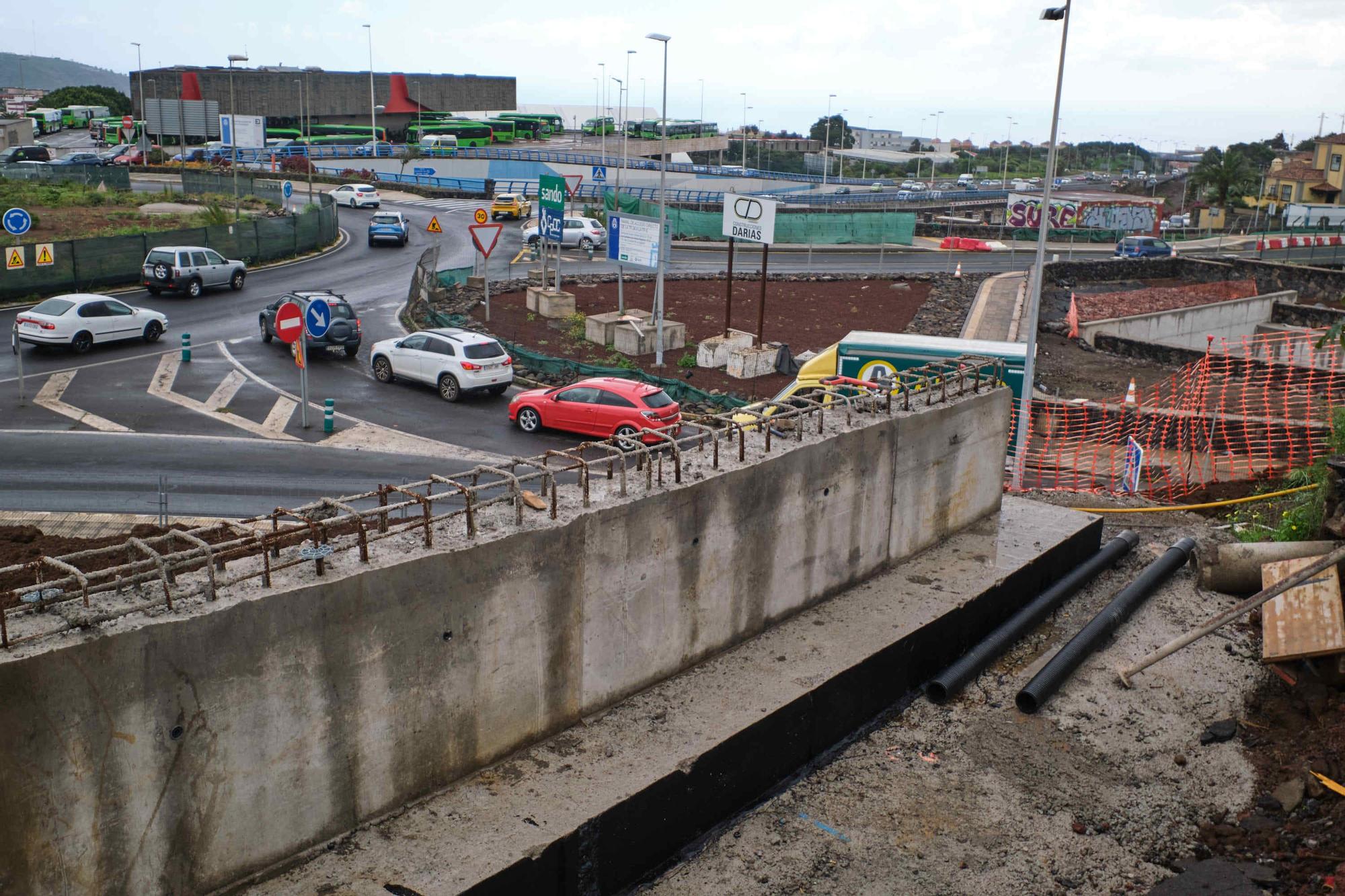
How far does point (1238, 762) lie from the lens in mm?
11695

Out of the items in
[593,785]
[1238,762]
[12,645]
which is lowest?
[1238,762]

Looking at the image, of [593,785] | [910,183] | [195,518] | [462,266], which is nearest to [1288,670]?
[593,785]

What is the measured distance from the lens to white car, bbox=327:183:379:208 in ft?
210

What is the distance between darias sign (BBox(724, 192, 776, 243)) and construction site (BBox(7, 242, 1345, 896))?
51.3 feet

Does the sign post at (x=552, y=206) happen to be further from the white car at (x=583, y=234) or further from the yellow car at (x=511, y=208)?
the yellow car at (x=511, y=208)

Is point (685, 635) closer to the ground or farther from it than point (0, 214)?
closer to the ground

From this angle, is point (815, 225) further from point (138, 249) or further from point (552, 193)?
point (138, 249)

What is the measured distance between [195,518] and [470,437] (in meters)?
6.85

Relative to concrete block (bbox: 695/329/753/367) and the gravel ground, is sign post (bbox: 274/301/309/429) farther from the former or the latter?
the gravel ground

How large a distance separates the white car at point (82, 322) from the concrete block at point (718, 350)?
14632 mm

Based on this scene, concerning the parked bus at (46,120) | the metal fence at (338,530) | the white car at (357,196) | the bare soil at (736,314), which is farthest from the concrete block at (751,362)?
the parked bus at (46,120)

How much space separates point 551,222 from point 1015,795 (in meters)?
27.8

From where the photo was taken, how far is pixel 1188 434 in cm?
2483

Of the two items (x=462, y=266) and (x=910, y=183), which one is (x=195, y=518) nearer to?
(x=462, y=266)
